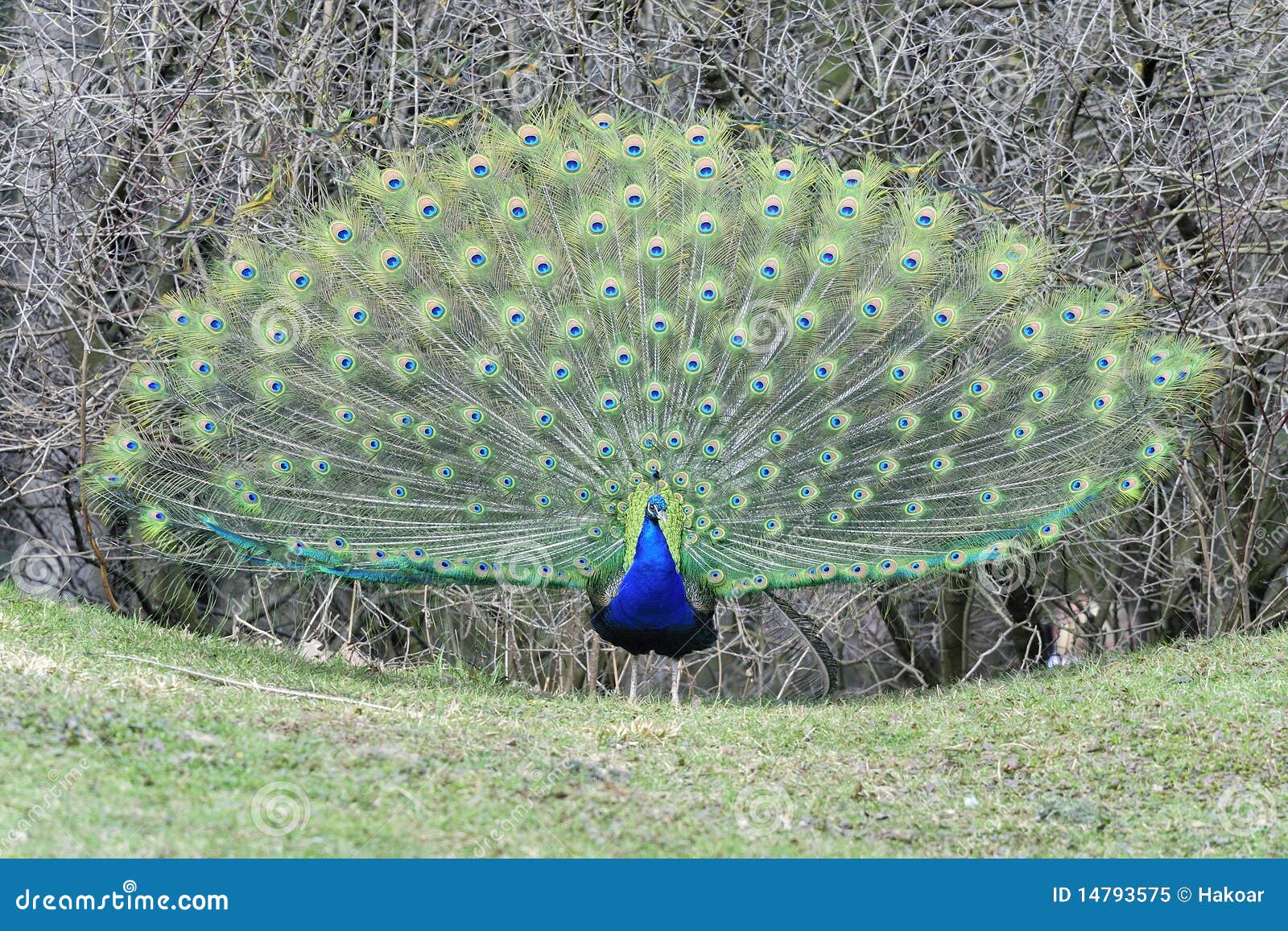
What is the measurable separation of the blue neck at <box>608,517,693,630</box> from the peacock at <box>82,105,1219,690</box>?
0.02 metres

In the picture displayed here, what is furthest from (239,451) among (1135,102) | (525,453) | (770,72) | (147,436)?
(1135,102)

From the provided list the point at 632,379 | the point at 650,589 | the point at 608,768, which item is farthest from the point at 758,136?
the point at 608,768

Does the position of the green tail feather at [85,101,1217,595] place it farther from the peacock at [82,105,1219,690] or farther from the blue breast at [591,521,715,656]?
the blue breast at [591,521,715,656]

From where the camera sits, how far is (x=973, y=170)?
9.46 metres

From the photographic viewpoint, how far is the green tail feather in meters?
7.36

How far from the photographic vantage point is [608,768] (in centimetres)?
566

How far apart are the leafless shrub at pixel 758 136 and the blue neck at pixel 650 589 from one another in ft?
6.61

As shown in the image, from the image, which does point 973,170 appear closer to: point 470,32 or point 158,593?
point 470,32

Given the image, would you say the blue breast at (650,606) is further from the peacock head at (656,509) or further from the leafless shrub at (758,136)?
the leafless shrub at (758,136)

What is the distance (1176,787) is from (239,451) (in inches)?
182

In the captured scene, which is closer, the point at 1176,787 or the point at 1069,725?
the point at 1176,787

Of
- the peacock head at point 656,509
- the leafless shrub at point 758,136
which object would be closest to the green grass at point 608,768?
the peacock head at point 656,509

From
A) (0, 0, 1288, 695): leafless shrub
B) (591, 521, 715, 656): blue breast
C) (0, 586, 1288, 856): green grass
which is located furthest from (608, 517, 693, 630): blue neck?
(0, 0, 1288, 695): leafless shrub

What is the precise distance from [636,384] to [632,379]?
0.03 meters
